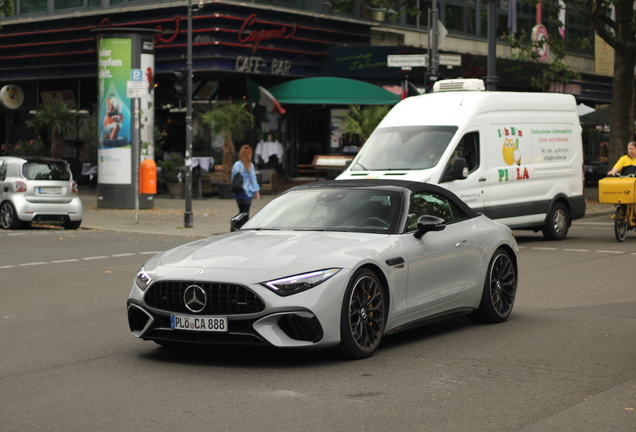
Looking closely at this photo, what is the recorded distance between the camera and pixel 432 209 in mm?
8555

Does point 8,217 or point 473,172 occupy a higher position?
point 473,172

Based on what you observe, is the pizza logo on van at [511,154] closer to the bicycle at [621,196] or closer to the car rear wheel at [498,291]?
the bicycle at [621,196]

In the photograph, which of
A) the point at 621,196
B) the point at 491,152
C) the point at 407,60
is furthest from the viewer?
the point at 407,60

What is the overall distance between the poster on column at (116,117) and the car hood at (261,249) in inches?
754

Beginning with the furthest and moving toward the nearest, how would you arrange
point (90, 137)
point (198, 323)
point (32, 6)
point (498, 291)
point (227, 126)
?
point (32, 6), point (90, 137), point (227, 126), point (498, 291), point (198, 323)

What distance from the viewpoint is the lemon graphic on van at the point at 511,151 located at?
684 inches

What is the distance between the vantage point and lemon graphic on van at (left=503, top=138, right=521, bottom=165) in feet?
57.0

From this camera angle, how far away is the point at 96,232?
20984 millimetres

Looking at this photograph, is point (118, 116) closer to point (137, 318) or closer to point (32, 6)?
A: point (32, 6)

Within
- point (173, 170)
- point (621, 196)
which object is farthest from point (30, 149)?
point (621, 196)

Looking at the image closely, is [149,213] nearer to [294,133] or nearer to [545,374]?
[294,133]

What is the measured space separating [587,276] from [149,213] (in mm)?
15236

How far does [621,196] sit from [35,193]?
12.0 meters

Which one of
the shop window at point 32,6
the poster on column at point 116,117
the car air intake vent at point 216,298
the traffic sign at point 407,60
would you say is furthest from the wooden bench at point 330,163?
the car air intake vent at point 216,298
